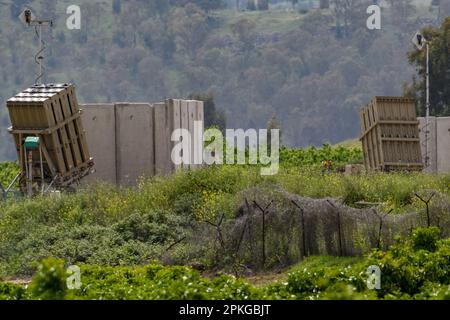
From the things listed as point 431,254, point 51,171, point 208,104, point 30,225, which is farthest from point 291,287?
point 208,104

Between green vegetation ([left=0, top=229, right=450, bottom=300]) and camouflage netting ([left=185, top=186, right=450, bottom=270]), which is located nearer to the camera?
green vegetation ([left=0, top=229, right=450, bottom=300])

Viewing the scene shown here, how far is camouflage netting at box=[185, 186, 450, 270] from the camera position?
999 inches

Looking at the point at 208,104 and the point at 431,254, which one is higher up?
the point at 431,254

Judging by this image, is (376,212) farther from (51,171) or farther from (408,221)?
(51,171)

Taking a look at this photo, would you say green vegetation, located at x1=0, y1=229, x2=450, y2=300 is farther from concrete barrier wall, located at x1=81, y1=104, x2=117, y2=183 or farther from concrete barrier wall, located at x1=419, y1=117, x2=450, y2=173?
concrete barrier wall, located at x1=419, y1=117, x2=450, y2=173

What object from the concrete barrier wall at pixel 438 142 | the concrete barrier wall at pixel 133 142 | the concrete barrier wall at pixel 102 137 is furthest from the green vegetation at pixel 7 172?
the concrete barrier wall at pixel 438 142

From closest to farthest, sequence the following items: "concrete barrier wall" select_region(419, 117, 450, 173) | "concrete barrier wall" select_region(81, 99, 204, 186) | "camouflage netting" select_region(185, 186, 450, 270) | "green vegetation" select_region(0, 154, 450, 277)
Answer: "camouflage netting" select_region(185, 186, 450, 270) < "green vegetation" select_region(0, 154, 450, 277) < "concrete barrier wall" select_region(81, 99, 204, 186) < "concrete barrier wall" select_region(419, 117, 450, 173)

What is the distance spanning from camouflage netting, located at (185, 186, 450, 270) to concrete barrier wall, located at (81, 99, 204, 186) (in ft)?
36.2

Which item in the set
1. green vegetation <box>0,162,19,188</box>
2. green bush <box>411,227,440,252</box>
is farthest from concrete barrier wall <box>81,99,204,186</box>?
green bush <box>411,227,440,252</box>

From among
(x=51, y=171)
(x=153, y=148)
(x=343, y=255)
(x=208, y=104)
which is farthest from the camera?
(x=208, y=104)

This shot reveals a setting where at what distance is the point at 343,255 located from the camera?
25.5 m

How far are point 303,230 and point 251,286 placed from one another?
709cm

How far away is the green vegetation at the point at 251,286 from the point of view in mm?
16703
